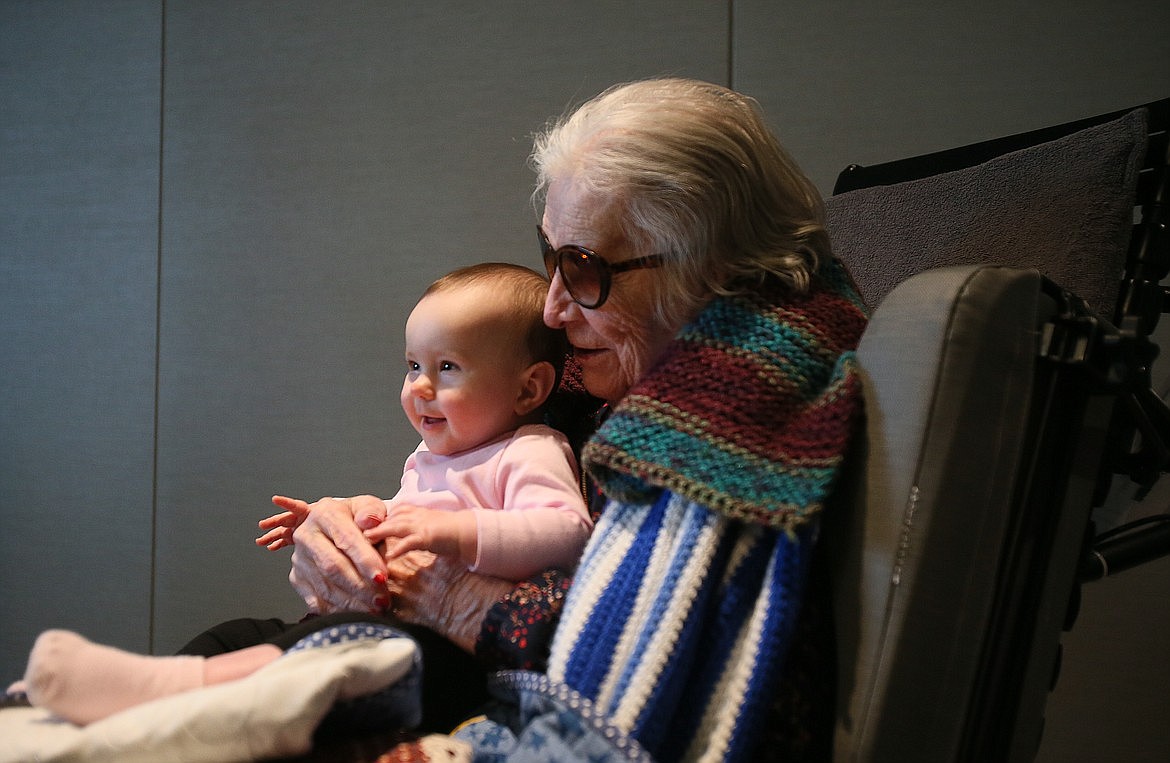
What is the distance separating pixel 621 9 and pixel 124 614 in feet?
5.23

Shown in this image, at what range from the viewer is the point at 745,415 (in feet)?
2.83

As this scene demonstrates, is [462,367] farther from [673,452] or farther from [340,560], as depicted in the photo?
[673,452]

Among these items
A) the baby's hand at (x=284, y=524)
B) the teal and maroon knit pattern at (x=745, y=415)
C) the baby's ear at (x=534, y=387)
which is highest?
the teal and maroon knit pattern at (x=745, y=415)

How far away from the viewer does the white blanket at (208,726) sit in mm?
669

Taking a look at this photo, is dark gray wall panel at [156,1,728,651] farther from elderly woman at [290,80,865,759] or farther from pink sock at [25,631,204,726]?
pink sock at [25,631,204,726]

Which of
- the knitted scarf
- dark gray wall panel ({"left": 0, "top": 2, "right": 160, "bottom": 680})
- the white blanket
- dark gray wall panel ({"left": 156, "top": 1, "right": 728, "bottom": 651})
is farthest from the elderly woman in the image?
dark gray wall panel ({"left": 0, "top": 2, "right": 160, "bottom": 680})

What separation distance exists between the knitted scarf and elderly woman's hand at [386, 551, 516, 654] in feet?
0.58

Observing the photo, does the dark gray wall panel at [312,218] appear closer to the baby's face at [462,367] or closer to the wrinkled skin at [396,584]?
the baby's face at [462,367]

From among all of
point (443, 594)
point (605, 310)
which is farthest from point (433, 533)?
point (605, 310)

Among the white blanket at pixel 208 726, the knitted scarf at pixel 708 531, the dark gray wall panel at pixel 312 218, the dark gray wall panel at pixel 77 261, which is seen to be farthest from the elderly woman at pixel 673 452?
the dark gray wall panel at pixel 77 261

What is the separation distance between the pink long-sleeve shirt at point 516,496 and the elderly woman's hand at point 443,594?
3cm

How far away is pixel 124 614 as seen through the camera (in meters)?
1.27

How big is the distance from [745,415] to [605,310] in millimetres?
284

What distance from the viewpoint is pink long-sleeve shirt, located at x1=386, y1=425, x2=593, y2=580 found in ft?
3.26
